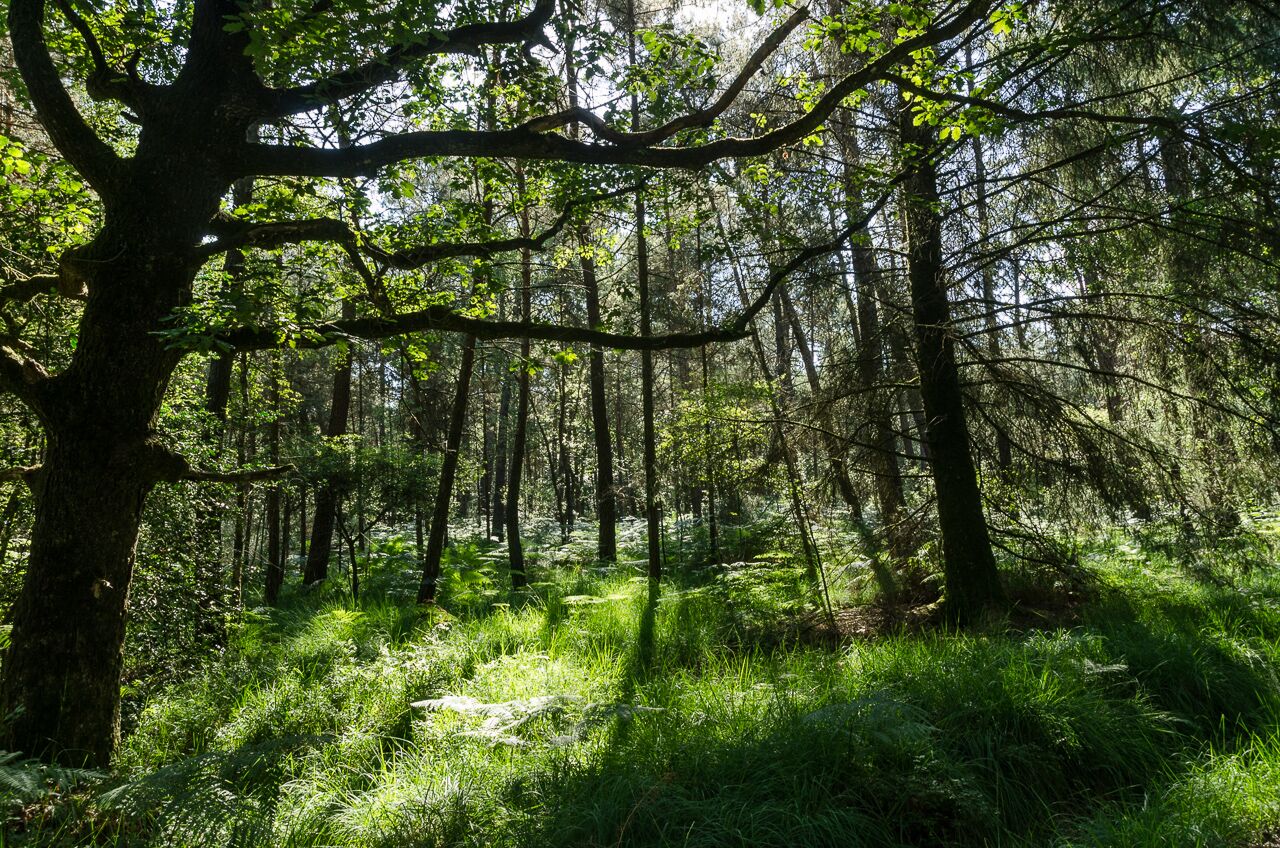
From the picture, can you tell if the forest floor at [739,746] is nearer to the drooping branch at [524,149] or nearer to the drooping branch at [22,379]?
the drooping branch at [22,379]

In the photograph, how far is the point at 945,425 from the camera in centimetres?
647

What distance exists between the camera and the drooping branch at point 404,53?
385 cm

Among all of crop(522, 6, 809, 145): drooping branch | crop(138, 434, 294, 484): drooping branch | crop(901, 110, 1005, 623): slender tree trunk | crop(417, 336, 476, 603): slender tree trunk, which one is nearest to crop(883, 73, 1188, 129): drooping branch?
crop(522, 6, 809, 145): drooping branch

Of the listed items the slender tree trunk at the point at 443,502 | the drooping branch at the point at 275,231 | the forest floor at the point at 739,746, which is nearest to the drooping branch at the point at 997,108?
the forest floor at the point at 739,746

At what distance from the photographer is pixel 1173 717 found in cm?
365

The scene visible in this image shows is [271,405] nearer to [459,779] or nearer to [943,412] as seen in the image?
[459,779]

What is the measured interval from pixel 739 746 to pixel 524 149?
3790mm

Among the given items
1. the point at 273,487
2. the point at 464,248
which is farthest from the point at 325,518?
the point at 464,248

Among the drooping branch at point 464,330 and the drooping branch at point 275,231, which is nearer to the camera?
the drooping branch at point 275,231

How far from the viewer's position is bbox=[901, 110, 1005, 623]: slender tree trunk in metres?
6.26

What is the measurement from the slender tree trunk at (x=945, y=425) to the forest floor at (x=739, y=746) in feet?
2.01

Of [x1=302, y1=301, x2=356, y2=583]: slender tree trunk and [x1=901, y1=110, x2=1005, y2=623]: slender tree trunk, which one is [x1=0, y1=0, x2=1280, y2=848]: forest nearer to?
[x1=901, y1=110, x2=1005, y2=623]: slender tree trunk

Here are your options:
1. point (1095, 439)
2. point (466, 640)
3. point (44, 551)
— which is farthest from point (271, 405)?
point (1095, 439)

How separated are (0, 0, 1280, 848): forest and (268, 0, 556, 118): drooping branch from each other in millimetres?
39
